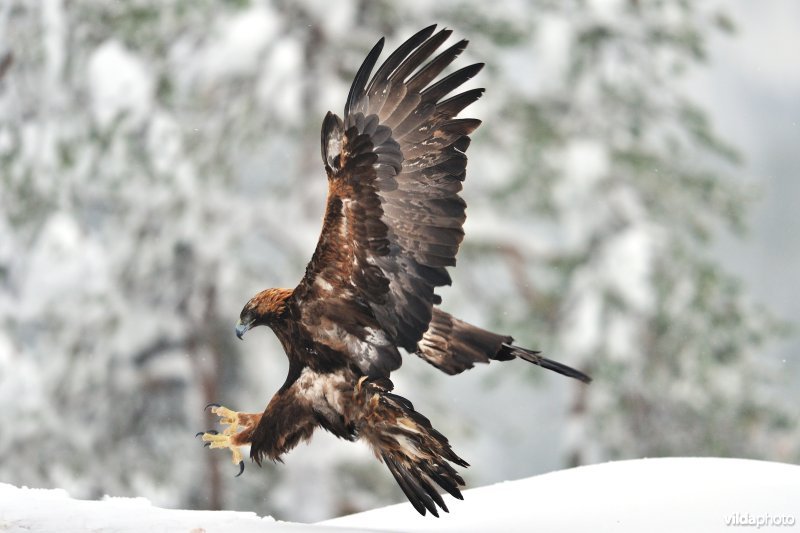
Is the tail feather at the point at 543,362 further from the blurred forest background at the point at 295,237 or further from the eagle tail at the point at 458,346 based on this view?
the blurred forest background at the point at 295,237

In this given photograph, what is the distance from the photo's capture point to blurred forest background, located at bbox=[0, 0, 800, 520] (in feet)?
22.5

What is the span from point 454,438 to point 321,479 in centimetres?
111

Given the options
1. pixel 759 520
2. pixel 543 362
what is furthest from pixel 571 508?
pixel 543 362

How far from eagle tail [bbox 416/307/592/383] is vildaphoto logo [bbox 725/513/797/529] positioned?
36.5 inches

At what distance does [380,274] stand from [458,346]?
1.84 ft

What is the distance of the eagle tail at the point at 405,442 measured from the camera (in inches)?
99.0

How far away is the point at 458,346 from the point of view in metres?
2.96

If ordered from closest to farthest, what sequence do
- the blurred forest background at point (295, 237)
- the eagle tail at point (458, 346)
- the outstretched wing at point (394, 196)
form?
the outstretched wing at point (394, 196)
the eagle tail at point (458, 346)
the blurred forest background at point (295, 237)

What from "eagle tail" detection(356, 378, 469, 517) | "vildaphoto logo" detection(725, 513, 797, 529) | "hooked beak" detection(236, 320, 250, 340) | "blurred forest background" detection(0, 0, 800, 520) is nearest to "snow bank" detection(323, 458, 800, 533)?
"vildaphoto logo" detection(725, 513, 797, 529)

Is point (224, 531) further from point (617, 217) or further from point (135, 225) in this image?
point (617, 217)

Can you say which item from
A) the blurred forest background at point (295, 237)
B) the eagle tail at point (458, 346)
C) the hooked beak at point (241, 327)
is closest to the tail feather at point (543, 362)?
the eagle tail at point (458, 346)

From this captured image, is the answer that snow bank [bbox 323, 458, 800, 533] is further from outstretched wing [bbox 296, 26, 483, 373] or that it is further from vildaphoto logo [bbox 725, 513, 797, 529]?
outstretched wing [bbox 296, 26, 483, 373]

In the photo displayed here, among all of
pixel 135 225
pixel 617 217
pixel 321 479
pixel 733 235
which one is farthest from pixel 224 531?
pixel 733 235

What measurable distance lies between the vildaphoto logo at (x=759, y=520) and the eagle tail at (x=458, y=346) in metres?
0.93
